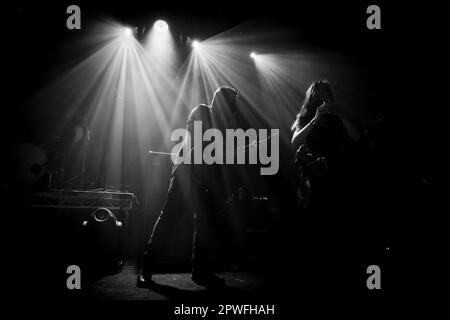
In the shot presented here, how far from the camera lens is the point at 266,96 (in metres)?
6.16

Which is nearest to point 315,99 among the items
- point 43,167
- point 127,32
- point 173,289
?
point 173,289

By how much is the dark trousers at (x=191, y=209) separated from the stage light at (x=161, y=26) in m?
4.19

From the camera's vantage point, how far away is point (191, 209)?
2588 mm

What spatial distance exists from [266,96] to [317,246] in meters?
4.55

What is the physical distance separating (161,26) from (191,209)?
450 cm

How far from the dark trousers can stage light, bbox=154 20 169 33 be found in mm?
4192

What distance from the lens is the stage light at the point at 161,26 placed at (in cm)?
566

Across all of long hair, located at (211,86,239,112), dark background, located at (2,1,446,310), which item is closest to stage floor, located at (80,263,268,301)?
dark background, located at (2,1,446,310)

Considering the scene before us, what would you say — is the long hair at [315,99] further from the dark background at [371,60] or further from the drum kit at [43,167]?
the drum kit at [43,167]

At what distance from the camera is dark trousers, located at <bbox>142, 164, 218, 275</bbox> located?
2.46 metres

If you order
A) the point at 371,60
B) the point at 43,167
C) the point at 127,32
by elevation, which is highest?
the point at 127,32

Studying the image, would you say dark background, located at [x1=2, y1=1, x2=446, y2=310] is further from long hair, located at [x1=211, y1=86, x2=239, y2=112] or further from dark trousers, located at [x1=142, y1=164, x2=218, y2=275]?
long hair, located at [x1=211, y1=86, x2=239, y2=112]

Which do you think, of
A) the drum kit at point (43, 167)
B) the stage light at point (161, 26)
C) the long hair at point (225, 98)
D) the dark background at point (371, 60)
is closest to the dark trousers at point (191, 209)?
the long hair at point (225, 98)

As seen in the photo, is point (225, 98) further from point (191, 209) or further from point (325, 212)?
point (325, 212)
